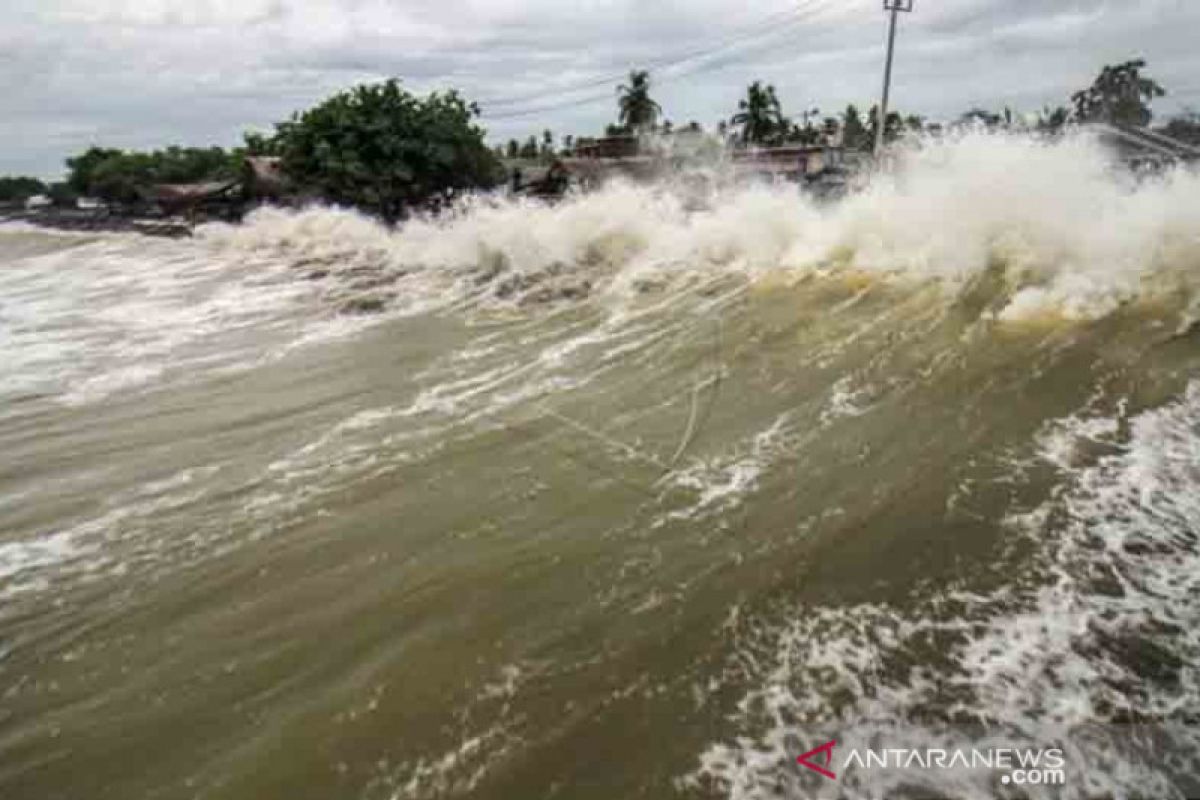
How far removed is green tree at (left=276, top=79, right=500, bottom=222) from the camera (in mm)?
26844

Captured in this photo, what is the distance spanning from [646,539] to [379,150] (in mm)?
26973

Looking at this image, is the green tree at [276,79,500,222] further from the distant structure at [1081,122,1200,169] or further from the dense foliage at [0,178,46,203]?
the dense foliage at [0,178,46,203]

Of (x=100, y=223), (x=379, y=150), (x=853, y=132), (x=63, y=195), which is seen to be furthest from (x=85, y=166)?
(x=853, y=132)

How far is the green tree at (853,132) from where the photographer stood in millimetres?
46719

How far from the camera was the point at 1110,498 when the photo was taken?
4316mm

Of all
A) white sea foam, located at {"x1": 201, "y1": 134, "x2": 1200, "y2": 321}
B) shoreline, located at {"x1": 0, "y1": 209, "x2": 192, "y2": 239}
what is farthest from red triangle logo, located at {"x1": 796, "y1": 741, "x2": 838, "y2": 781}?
shoreline, located at {"x1": 0, "y1": 209, "x2": 192, "y2": 239}

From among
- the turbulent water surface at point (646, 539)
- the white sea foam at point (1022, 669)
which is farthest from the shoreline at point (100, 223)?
the white sea foam at point (1022, 669)

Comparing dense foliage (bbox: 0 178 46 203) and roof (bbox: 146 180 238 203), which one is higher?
dense foliage (bbox: 0 178 46 203)

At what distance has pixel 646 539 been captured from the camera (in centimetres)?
430

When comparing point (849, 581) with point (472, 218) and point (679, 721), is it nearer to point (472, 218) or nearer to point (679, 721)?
point (679, 721)

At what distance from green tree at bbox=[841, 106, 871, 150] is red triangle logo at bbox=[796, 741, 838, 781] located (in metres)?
48.6

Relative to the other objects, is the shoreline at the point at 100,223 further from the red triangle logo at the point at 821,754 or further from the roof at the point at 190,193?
the red triangle logo at the point at 821,754

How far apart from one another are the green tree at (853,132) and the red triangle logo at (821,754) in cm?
4857

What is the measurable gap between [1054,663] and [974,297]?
7.10 metres
